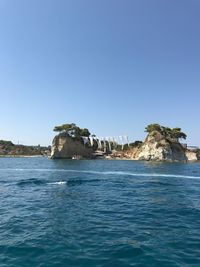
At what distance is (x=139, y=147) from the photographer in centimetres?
15700

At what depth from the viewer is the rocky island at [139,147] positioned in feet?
420

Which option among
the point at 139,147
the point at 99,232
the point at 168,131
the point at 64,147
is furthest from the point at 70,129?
the point at 99,232

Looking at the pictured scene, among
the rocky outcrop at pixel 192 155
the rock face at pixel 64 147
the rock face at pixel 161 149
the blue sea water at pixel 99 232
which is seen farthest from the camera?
the rock face at pixel 64 147

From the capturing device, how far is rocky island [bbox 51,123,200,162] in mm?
128000

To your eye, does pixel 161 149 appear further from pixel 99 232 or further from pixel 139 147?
pixel 99 232

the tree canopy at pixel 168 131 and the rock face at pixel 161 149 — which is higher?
the tree canopy at pixel 168 131

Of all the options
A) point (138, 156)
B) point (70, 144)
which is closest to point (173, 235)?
point (138, 156)

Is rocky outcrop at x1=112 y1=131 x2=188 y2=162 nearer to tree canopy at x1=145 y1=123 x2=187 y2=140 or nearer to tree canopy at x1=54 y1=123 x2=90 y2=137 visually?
tree canopy at x1=145 y1=123 x2=187 y2=140

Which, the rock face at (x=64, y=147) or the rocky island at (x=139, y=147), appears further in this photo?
the rock face at (x=64, y=147)

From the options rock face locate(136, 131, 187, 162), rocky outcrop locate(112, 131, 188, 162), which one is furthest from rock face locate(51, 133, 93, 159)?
rock face locate(136, 131, 187, 162)

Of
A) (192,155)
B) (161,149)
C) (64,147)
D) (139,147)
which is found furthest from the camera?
(139,147)

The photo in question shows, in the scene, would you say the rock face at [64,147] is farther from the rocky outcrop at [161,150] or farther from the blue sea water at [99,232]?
the blue sea water at [99,232]

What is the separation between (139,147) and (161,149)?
31.8 metres

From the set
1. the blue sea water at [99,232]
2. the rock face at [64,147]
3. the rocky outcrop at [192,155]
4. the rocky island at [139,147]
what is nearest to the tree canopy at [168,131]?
the rocky island at [139,147]
